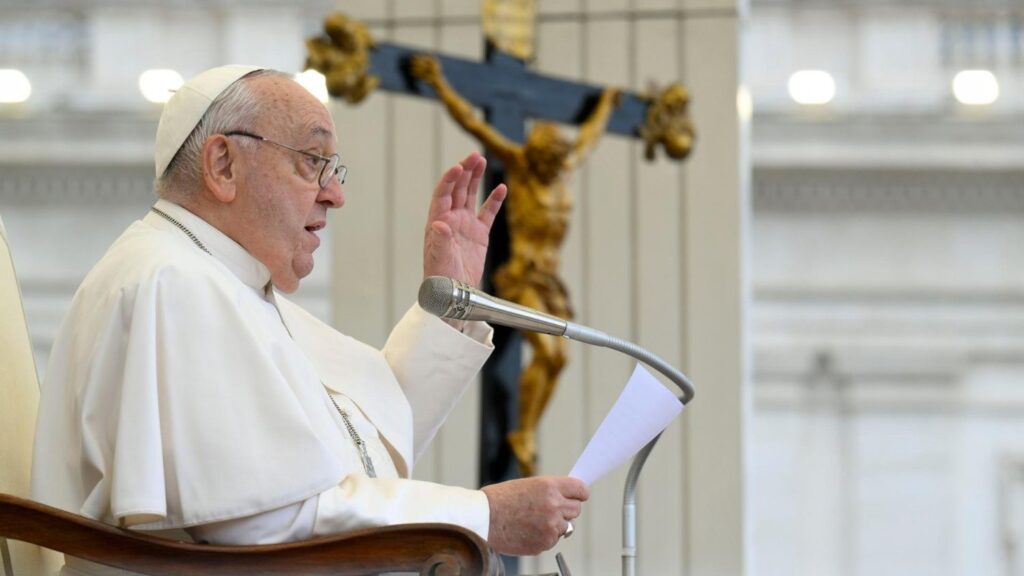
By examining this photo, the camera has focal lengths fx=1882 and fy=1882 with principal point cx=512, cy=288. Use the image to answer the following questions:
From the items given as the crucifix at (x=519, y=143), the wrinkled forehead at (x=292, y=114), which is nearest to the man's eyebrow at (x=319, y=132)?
the wrinkled forehead at (x=292, y=114)

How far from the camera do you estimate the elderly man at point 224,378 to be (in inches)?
99.4

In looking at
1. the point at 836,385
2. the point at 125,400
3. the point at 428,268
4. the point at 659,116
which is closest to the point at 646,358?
the point at 428,268

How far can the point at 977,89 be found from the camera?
9070 mm

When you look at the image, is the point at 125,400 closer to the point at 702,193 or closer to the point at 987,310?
the point at 702,193

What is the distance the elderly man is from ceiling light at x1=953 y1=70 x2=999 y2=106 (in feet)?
21.7

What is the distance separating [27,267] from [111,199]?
0.54 meters

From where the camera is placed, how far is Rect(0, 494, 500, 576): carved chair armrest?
242cm

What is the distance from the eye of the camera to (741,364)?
7.39 meters

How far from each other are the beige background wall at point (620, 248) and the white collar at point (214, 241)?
4464 millimetres

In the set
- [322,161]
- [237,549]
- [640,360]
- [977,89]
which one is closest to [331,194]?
[322,161]

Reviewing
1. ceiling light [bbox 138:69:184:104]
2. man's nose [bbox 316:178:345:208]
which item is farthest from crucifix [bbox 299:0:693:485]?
ceiling light [bbox 138:69:184:104]

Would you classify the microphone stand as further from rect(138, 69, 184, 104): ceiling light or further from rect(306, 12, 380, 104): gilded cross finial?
rect(138, 69, 184, 104): ceiling light

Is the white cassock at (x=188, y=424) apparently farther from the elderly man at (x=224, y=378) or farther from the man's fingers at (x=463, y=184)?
the man's fingers at (x=463, y=184)

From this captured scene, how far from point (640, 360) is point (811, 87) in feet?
22.0
